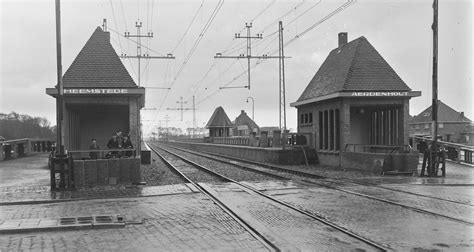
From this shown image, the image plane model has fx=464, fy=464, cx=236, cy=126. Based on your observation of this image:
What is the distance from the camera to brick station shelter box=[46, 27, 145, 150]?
57.9ft

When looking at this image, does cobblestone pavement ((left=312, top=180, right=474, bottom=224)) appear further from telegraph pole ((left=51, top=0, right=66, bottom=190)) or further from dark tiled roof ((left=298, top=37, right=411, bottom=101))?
dark tiled roof ((left=298, top=37, right=411, bottom=101))

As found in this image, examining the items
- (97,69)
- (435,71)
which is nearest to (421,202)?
(435,71)

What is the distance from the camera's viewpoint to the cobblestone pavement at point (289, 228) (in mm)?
7039

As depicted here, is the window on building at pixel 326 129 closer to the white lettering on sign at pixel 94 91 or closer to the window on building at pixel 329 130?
the window on building at pixel 329 130

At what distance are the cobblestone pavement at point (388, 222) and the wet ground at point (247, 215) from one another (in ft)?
0.05

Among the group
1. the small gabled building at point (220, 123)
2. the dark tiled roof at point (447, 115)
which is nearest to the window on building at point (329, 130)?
the small gabled building at point (220, 123)

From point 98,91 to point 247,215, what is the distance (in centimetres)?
998

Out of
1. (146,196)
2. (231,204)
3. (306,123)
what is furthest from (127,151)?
(306,123)

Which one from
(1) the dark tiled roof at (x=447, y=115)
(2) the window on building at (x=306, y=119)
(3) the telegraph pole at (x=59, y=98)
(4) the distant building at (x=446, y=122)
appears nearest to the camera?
(3) the telegraph pole at (x=59, y=98)

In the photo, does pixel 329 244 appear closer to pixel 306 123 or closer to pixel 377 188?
pixel 377 188

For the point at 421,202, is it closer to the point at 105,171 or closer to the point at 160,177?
the point at 105,171

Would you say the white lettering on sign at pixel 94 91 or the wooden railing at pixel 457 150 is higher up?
the white lettering on sign at pixel 94 91

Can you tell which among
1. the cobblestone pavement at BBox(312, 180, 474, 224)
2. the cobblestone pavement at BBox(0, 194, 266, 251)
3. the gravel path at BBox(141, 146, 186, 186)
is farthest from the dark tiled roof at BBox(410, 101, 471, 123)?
the cobblestone pavement at BBox(0, 194, 266, 251)

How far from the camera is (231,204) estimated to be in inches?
445
